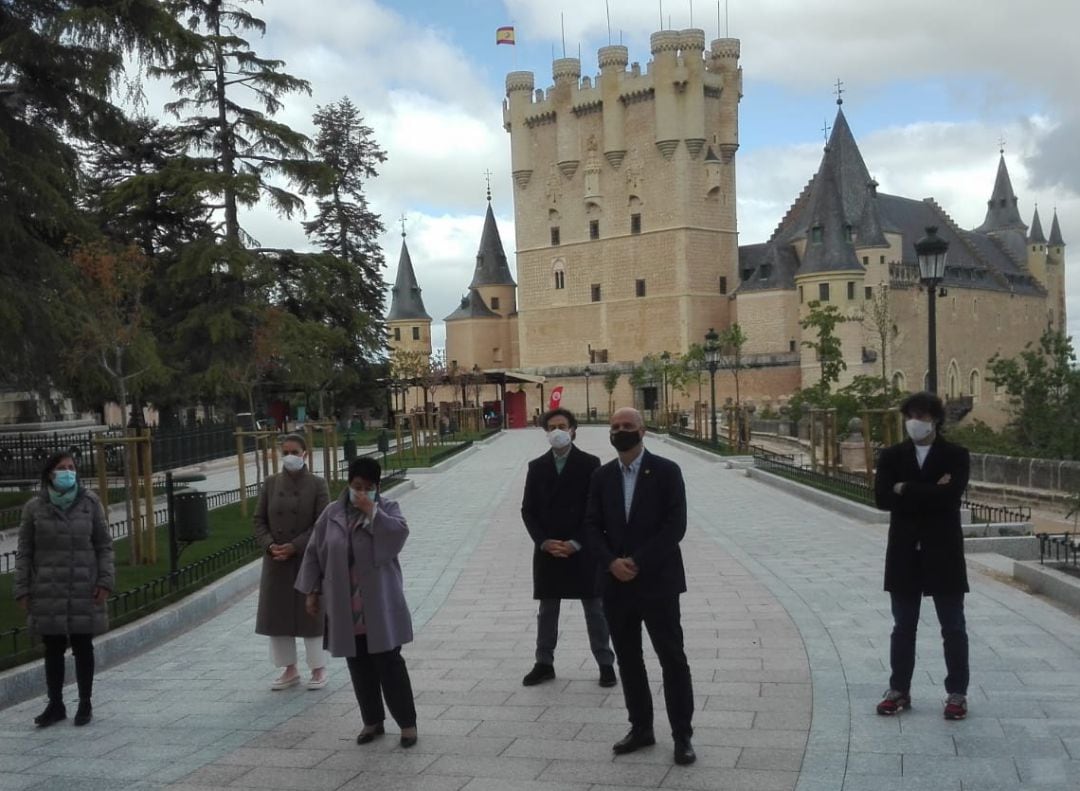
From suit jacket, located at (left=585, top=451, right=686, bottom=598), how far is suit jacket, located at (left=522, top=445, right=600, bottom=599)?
123cm

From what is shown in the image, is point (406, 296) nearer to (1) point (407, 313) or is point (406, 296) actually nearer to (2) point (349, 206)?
(1) point (407, 313)

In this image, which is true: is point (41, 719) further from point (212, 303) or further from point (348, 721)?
point (212, 303)

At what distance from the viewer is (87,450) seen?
22.3m

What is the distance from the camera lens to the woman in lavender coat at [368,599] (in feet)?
17.8

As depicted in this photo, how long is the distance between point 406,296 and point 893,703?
279 feet

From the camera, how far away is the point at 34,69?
14.5 m

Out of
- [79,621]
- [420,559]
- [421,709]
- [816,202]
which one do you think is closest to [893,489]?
[421,709]

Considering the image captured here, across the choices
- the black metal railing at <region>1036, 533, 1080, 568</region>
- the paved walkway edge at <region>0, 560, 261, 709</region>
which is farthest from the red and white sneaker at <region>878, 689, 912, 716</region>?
the paved walkway edge at <region>0, 560, 261, 709</region>

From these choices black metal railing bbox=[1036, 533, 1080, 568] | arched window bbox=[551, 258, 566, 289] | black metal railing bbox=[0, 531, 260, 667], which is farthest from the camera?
arched window bbox=[551, 258, 566, 289]

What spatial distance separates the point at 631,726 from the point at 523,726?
61 centimetres

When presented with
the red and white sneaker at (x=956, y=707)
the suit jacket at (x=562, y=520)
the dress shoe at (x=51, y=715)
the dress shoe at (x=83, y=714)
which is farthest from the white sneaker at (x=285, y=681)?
the red and white sneaker at (x=956, y=707)

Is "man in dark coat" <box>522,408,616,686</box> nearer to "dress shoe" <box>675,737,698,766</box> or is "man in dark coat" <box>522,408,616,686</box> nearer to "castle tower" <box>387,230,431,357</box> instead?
"dress shoe" <box>675,737,698,766</box>

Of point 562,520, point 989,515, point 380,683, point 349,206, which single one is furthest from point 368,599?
point 349,206

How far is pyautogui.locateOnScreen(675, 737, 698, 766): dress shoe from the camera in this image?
4977 millimetres
